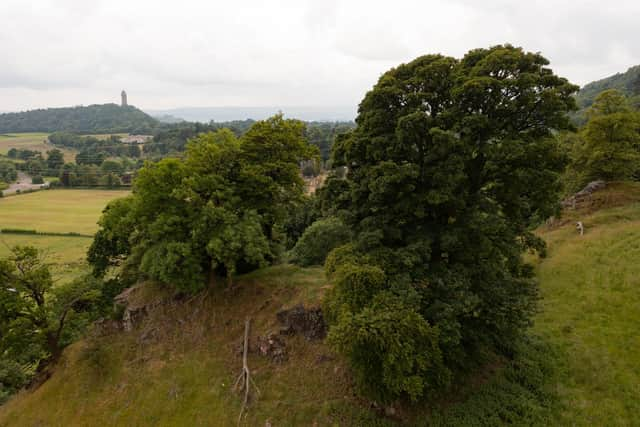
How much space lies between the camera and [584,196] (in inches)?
1287

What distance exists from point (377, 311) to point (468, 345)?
6132 millimetres

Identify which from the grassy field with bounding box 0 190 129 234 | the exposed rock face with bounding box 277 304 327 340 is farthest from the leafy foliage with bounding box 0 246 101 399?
the grassy field with bounding box 0 190 129 234

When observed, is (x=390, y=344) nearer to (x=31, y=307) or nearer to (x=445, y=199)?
(x=445, y=199)

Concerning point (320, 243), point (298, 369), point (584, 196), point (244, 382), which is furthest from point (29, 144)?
point (584, 196)

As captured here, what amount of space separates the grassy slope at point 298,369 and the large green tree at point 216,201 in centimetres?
309

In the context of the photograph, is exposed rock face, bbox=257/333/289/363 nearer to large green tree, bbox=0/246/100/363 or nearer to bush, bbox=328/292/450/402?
bush, bbox=328/292/450/402

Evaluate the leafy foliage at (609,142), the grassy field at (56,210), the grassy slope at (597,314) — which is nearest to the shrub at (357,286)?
the grassy slope at (597,314)

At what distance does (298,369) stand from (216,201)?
9.80 meters

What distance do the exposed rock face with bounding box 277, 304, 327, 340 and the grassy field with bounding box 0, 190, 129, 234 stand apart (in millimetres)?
59782

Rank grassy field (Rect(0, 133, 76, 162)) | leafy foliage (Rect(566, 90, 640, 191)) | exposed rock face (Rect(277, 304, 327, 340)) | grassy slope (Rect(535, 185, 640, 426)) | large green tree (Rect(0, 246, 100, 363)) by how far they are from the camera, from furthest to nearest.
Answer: grassy field (Rect(0, 133, 76, 162)) < leafy foliage (Rect(566, 90, 640, 191)) < large green tree (Rect(0, 246, 100, 363)) < exposed rock face (Rect(277, 304, 327, 340)) < grassy slope (Rect(535, 185, 640, 426))

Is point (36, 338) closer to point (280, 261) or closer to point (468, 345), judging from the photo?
point (280, 261)

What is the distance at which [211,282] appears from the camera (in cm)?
2111

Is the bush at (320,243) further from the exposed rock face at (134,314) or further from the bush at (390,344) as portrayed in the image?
the bush at (390,344)

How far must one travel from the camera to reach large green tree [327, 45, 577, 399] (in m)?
11.7
